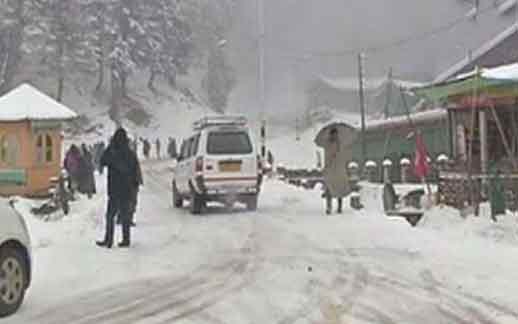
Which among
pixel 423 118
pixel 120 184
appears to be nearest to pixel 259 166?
pixel 120 184

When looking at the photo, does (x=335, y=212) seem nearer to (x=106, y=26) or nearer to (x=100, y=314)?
(x=100, y=314)

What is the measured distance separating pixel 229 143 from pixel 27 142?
33.6ft

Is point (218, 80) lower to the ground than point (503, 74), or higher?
higher

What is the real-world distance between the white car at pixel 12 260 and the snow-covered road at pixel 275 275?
21cm

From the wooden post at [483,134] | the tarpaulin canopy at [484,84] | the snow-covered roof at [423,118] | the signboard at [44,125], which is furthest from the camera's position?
the snow-covered roof at [423,118]

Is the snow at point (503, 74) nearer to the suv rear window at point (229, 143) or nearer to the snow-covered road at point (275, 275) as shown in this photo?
the snow-covered road at point (275, 275)

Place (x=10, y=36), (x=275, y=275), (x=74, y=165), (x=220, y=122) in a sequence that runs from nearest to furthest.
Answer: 1. (x=275, y=275)
2. (x=220, y=122)
3. (x=74, y=165)
4. (x=10, y=36)

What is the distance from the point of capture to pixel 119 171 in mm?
14656

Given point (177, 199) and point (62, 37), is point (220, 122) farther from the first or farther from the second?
point (62, 37)

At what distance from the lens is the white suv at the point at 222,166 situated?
21.2m

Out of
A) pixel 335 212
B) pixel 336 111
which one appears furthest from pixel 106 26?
pixel 335 212

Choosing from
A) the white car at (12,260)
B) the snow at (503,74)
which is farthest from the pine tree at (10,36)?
the white car at (12,260)

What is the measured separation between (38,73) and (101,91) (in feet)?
19.7

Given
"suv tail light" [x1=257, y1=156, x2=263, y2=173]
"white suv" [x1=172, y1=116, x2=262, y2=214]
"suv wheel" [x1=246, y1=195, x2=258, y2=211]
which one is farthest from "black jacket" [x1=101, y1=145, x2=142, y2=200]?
"suv wheel" [x1=246, y1=195, x2=258, y2=211]
